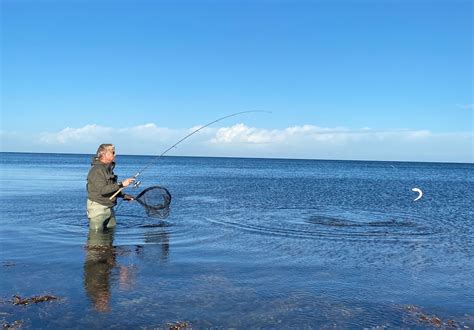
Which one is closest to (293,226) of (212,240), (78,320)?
(212,240)

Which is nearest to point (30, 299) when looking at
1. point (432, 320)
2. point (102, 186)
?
point (102, 186)

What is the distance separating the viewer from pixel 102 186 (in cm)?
1201

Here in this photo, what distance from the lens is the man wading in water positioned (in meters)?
12.0

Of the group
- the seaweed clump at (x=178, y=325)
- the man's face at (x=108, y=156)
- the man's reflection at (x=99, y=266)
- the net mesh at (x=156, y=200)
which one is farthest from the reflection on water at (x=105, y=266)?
the man's face at (x=108, y=156)

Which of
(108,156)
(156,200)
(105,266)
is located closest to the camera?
(105,266)

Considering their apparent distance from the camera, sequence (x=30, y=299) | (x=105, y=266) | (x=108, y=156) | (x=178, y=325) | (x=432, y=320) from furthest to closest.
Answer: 1. (x=108, y=156)
2. (x=105, y=266)
3. (x=30, y=299)
4. (x=432, y=320)
5. (x=178, y=325)

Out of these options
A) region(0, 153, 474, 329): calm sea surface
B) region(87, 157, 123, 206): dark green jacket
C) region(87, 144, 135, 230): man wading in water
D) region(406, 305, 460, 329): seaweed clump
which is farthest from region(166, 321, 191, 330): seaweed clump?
region(87, 157, 123, 206): dark green jacket

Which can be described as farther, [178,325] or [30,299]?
[30,299]

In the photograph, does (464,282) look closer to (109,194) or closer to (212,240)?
(212,240)

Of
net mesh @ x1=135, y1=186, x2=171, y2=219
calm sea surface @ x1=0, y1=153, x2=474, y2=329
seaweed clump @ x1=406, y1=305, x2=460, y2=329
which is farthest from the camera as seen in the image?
net mesh @ x1=135, y1=186, x2=171, y2=219

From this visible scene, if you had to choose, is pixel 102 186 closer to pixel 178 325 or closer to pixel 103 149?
pixel 103 149

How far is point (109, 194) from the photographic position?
12398 millimetres

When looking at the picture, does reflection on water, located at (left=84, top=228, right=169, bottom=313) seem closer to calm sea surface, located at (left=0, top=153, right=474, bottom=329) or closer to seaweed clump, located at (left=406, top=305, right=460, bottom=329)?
calm sea surface, located at (left=0, top=153, right=474, bottom=329)

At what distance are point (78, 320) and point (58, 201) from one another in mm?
17133
